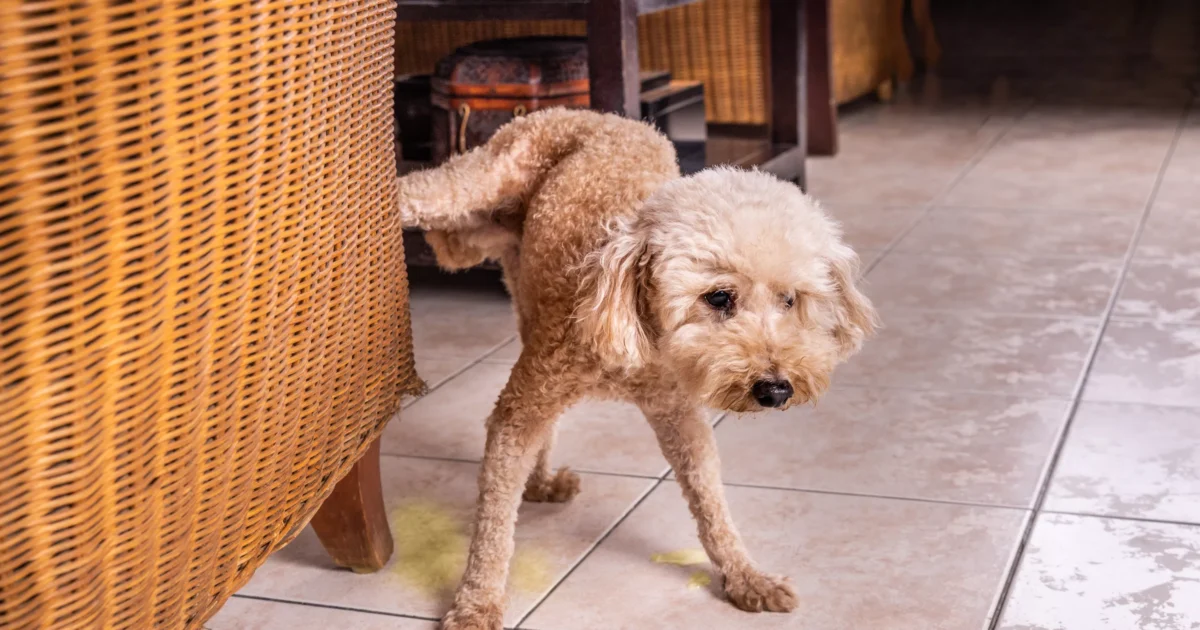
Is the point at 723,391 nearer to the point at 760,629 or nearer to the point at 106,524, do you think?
the point at 760,629

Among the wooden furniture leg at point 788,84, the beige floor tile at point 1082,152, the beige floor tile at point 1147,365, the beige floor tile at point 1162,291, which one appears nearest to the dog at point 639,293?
the beige floor tile at point 1147,365

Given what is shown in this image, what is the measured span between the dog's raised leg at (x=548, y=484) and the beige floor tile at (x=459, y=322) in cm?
61

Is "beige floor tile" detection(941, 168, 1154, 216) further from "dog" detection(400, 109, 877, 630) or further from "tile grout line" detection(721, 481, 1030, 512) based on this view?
"dog" detection(400, 109, 877, 630)

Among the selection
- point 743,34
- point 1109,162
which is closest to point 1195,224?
point 1109,162

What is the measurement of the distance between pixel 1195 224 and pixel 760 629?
235 cm

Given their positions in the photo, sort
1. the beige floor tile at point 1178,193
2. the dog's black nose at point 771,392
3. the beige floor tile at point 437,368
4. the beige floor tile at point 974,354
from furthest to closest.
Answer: the beige floor tile at point 1178,193 → the beige floor tile at point 437,368 → the beige floor tile at point 974,354 → the dog's black nose at point 771,392

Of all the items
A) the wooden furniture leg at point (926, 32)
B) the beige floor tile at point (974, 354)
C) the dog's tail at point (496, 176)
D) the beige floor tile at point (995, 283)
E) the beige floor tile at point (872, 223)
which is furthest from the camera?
the wooden furniture leg at point (926, 32)

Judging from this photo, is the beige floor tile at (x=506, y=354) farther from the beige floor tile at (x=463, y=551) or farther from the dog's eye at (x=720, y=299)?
the dog's eye at (x=720, y=299)

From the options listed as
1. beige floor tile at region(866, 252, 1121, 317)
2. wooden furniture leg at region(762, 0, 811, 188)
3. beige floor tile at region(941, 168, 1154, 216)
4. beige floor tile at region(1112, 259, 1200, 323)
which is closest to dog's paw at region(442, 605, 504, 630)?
beige floor tile at region(866, 252, 1121, 317)

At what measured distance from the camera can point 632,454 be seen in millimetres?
2145

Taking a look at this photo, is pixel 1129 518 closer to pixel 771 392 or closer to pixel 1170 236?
pixel 771 392

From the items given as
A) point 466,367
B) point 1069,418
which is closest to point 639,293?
point 1069,418

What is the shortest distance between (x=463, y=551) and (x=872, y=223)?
2065 mm

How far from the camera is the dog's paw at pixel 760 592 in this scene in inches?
63.3
